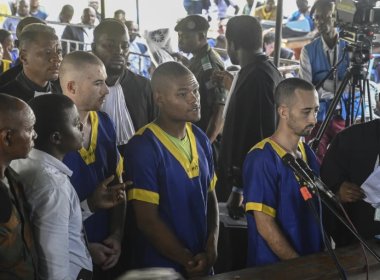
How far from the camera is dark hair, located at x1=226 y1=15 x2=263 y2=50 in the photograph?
3.78 m

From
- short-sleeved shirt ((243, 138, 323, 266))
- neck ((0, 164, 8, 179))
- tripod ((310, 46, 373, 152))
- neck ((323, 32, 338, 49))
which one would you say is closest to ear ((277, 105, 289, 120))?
short-sleeved shirt ((243, 138, 323, 266))

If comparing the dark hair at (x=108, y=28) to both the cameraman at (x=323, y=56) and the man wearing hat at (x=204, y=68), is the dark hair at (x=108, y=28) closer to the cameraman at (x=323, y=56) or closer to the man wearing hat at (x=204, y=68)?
the man wearing hat at (x=204, y=68)

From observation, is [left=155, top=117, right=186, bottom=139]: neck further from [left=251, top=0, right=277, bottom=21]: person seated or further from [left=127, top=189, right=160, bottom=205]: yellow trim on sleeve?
[left=251, top=0, right=277, bottom=21]: person seated

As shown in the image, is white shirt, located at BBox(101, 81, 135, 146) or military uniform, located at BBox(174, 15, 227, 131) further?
military uniform, located at BBox(174, 15, 227, 131)

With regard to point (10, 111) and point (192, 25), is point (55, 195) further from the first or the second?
point (192, 25)

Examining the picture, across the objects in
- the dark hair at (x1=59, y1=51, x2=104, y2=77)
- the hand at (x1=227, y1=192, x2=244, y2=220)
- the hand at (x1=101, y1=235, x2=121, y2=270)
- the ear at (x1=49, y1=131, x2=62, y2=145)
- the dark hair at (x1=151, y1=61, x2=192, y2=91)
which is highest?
the dark hair at (x1=59, y1=51, x2=104, y2=77)

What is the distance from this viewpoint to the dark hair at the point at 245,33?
3.78m

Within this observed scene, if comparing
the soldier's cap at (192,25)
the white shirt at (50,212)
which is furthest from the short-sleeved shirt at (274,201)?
the soldier's cap at (192,25)

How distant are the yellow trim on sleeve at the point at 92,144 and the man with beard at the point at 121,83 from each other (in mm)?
615

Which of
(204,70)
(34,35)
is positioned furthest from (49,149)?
(204,70)

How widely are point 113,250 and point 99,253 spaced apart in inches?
2.9

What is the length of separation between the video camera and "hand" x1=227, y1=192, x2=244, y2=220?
141 cm

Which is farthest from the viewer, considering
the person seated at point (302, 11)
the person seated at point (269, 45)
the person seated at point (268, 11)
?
the person seated at point (268, 11)

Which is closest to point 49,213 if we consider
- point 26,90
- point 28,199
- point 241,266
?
point 28,199
